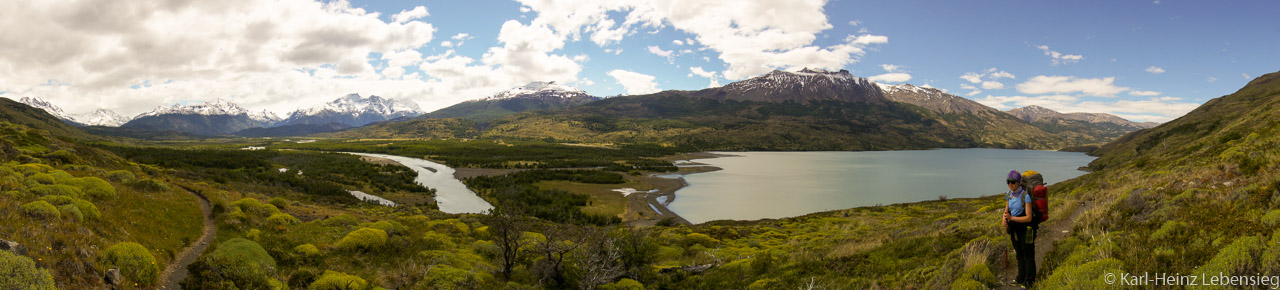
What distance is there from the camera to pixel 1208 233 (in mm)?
8242

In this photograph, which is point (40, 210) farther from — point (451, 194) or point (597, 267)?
point (451, 194)

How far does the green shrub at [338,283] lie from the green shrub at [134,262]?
2920mm

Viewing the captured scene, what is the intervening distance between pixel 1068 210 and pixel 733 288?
33.5 ft

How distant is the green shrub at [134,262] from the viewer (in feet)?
31.5

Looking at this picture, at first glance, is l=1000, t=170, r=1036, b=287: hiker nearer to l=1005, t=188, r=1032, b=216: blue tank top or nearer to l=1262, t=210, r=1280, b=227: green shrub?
l=1005, t=188, r=1032, b=216: blue tank top

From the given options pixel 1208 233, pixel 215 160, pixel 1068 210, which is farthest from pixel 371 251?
pixel 215 160

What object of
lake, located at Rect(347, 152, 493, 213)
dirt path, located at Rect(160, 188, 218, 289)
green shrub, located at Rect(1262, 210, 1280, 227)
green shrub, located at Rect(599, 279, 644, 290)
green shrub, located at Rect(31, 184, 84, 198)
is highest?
green shrub, located at Rect(1262, 210, 1280, 227)

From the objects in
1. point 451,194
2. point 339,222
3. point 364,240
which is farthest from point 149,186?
point 451,194

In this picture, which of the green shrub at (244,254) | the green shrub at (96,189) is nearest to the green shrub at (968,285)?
the green shrub at (244,254)

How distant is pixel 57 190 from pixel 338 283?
930cm

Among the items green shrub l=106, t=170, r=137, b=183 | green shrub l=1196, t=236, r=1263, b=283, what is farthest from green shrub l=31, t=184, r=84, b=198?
green shrub l=1196, t=236, r=1263, b=283

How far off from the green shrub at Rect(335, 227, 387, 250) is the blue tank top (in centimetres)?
1912

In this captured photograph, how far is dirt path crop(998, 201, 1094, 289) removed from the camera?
392 inches

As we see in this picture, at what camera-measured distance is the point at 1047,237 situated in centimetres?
1176
